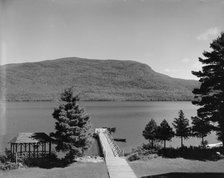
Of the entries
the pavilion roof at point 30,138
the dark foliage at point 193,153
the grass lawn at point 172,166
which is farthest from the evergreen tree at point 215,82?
the pavilion roof at point 30,138

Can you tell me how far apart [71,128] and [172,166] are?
447 inches

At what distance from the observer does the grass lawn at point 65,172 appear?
88.6 feet

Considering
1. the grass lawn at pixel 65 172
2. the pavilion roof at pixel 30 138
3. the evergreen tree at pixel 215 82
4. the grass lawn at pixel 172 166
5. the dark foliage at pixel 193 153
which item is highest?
the evergreen tree at pixel 215 82

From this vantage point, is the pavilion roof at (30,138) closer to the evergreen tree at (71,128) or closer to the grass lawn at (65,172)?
the evergreen tree at (71,128)

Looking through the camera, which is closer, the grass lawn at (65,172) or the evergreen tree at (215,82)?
the grass lawn at (65,172)

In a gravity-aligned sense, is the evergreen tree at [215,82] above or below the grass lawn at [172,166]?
above

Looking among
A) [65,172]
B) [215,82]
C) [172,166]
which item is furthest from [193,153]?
[65,172]

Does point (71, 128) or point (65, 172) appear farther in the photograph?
point (71, 128)

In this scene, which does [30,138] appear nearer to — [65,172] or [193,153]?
[65,172]

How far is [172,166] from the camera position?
97.7 feet

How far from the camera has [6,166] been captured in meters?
30.3

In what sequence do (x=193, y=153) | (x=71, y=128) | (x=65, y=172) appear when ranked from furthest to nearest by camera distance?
(x=193, y=153), (x=71, y=128), (x=65, y=172)

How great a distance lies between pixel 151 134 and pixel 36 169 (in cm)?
2349

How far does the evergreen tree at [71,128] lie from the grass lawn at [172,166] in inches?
246
